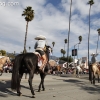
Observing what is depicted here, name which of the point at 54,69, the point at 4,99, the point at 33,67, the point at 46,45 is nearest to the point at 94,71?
the point at 46,45

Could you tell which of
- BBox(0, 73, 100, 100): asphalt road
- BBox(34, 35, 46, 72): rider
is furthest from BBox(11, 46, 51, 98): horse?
BBox(34, 35, 46, 72): rider

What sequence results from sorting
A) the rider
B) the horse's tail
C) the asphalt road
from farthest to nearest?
the rider
the asphalt road
the horse's tail

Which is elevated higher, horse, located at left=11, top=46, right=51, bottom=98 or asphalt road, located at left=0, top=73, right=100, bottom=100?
horse, located at left=11, top=46, right=51, bottom=98

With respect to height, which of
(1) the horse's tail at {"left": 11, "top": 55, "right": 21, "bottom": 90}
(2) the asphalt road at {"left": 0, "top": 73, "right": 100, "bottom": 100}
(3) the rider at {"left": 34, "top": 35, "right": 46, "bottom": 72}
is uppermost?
(3) the rider at {"left": 34, "top": 35, "right": 46, "bottom": 72}

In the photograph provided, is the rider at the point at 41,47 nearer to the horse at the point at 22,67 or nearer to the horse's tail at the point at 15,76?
the horse at the point at 22,67

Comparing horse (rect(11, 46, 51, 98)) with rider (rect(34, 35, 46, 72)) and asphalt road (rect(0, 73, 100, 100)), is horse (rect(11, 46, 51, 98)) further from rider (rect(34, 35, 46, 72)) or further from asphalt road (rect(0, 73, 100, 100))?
rider (rect(34, 35, 46, 72))

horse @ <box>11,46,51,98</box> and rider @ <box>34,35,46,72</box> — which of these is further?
rider @ <box>34,35,46,72</box>

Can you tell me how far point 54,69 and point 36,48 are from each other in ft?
81.3

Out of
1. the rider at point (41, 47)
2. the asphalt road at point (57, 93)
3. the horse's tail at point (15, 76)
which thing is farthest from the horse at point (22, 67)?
the rider at point (41, 47)

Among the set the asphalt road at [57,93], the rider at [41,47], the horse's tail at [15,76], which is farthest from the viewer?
the rider at [41,47]

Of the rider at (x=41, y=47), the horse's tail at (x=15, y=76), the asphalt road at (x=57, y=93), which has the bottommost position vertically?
the asphalt road at (x=57, y=93)

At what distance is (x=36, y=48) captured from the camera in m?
8.38

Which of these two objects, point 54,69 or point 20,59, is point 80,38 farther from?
point 20,59

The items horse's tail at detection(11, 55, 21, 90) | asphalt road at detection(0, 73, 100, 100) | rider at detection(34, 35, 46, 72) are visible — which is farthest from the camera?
rider at detection(34, 35, 46, 72)
